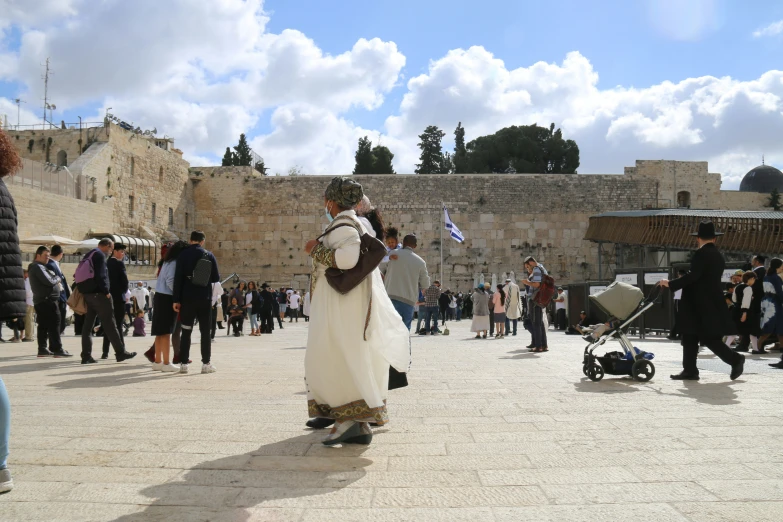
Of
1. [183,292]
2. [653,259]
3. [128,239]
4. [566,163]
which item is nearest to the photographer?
[183,292]

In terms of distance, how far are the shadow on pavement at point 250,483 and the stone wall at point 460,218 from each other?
26202 millimetres

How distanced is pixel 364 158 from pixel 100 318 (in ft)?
127

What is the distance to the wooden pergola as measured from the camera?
2084 cm

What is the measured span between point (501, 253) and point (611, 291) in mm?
23539

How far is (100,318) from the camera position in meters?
7.62

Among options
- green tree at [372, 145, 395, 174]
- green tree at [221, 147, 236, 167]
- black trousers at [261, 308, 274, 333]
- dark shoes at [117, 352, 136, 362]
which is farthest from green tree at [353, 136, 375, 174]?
dark shoes at [117, 352, 136, 362]

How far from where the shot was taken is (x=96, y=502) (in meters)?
2.50

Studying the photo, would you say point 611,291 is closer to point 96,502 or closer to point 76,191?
point 96,502

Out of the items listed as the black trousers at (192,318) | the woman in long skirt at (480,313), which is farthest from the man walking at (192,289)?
the woman in long skirt at (480,313)

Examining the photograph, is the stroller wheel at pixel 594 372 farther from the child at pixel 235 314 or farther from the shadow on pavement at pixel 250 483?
the child at pixel 235 314

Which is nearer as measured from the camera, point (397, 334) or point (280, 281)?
point (397, 334)

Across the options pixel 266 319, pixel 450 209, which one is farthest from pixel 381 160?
pixel 266 319

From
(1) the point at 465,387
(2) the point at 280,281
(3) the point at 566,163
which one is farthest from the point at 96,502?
(3) the point at 566,163

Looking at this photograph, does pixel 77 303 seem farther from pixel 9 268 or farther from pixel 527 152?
pixel 527 152
